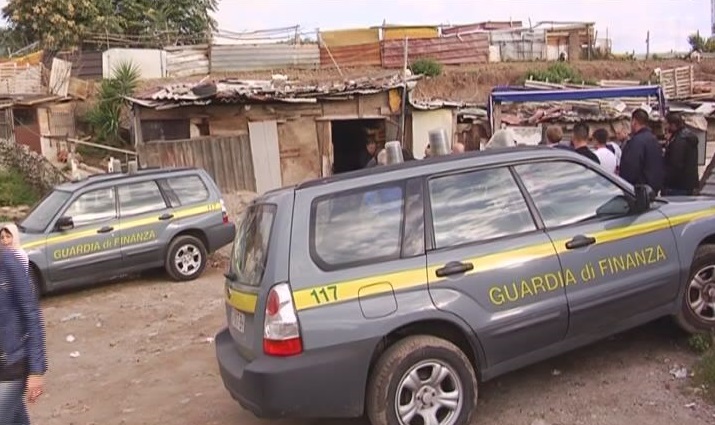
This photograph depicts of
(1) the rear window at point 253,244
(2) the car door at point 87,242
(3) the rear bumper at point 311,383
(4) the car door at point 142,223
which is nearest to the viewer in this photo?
(3) the rear bumper at point 311,383

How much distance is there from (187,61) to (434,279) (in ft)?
96.8

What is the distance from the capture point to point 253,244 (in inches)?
168

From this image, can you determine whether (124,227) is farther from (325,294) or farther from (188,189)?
(325,294)

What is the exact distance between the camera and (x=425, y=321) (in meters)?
4.02

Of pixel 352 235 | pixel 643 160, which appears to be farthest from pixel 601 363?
pixel 643 160

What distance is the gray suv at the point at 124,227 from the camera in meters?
9.55

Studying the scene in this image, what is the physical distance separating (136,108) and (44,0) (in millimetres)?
20475

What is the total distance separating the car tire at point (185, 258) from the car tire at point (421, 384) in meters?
7.06

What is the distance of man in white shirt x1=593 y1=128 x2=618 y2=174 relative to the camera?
7.62 meters

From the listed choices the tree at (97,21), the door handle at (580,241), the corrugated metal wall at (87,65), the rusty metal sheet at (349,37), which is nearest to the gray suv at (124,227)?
the door handle at (580,241)

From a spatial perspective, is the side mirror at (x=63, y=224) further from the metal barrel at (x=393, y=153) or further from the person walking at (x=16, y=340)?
the person walking at (x=16, y=340)

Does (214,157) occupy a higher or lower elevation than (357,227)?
lower

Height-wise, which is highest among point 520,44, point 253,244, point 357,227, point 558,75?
point 520,44

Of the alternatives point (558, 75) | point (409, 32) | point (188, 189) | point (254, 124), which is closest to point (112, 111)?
point (254, 124)
